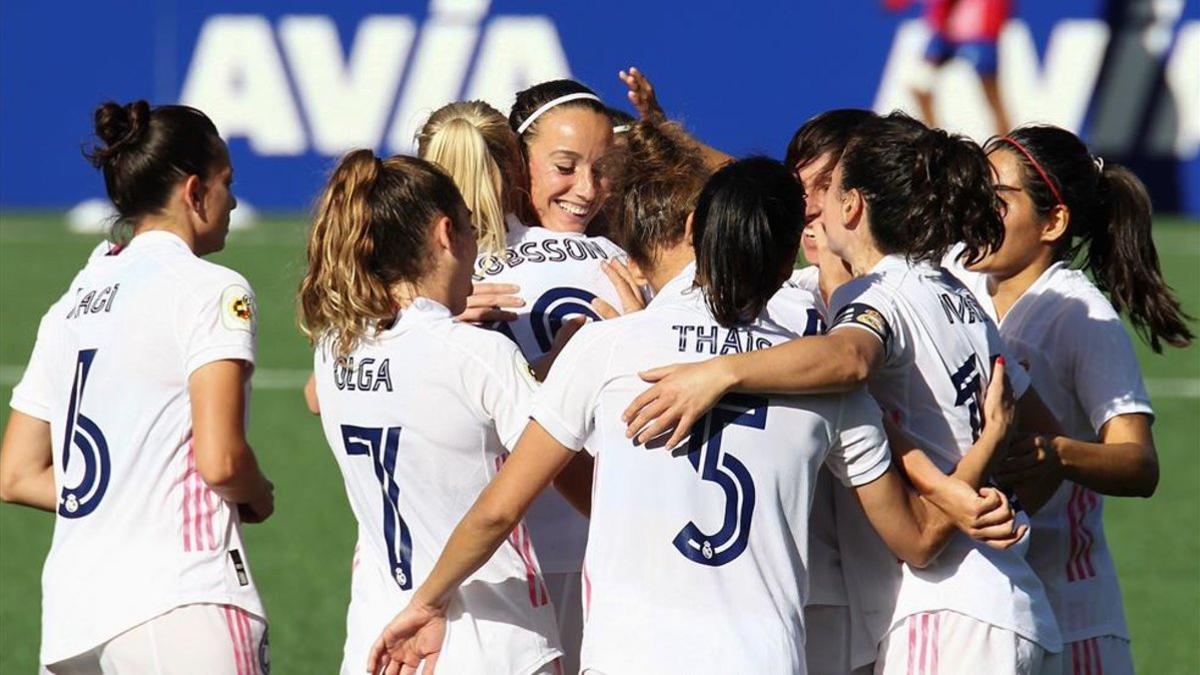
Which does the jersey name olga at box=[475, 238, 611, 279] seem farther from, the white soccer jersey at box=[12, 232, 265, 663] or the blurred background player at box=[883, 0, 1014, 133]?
the blurred background player at box=[883, 0, 1014, 133]

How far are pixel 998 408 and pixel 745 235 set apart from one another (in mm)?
633

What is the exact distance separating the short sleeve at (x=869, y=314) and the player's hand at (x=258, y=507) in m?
1.30

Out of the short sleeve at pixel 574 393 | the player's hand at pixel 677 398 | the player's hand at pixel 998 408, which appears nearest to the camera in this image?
the player's hand at pixel 677 398

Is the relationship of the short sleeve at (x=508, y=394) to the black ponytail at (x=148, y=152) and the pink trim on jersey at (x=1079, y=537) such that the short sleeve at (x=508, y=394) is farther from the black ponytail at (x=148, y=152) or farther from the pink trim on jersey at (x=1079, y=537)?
the pink trim on jersey at (x=1079, y=537)

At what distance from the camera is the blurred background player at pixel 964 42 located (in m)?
19.2

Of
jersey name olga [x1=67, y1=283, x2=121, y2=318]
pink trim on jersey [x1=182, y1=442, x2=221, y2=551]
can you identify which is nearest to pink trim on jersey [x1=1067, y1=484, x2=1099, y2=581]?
pink trim on jersey [x1=182, y1=442, x2=221, y2=551]

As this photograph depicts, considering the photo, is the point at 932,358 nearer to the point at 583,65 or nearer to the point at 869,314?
the point at 869,314

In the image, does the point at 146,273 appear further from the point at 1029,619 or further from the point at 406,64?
the point at 406,64

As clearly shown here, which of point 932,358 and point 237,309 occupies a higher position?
point 237,309

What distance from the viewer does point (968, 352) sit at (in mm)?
3686

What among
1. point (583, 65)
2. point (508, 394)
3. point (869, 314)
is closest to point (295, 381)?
point (583, 65)

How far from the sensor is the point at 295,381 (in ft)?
43.5

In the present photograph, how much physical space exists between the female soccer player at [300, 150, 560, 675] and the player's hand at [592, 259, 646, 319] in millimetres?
394

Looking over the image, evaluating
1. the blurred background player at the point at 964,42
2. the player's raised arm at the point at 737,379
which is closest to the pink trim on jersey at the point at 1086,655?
the player's raised arm at the point at 737,379
